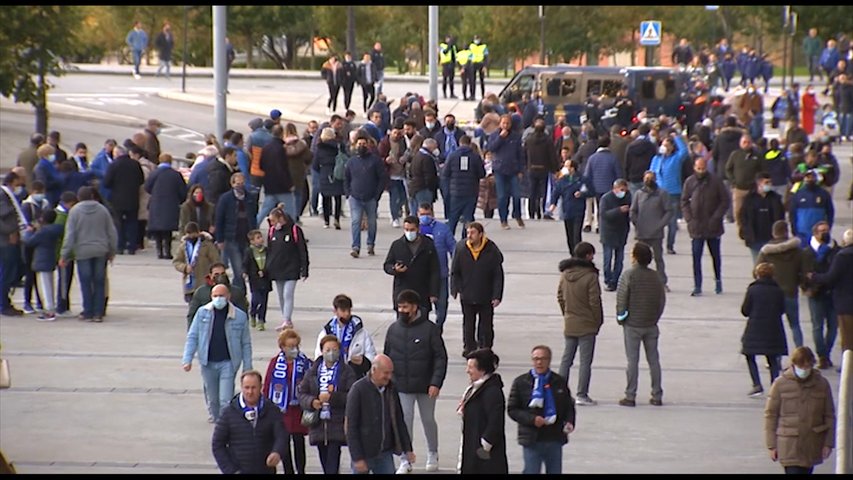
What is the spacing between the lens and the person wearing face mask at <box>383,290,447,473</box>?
1395 cm

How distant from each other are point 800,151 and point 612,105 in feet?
29.5

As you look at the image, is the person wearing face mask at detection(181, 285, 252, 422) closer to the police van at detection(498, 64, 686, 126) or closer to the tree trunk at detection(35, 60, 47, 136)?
the tree trunk at detection(35, 60, 47, 136)

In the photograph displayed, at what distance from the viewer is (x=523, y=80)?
131 feet

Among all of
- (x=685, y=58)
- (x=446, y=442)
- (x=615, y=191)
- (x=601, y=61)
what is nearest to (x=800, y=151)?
(x=615, y=191)

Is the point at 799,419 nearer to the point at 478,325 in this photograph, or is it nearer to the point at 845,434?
the point at 845,434

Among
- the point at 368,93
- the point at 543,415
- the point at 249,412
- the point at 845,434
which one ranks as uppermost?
the point at 368,93

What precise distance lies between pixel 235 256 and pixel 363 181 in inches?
133

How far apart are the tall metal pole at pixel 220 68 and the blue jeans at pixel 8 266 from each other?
28.8 ft

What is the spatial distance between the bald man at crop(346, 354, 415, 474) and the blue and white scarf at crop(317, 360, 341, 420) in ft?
1.59

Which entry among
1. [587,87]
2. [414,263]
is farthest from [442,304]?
[587,87]

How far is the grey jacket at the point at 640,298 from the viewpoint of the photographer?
632 inches

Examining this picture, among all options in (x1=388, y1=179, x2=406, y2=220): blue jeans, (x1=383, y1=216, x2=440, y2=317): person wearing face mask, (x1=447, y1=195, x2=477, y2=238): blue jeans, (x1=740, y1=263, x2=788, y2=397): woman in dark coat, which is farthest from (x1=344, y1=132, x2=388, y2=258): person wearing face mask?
(x1=740, y1=263, x2=788, y2=397): woman in dark coat

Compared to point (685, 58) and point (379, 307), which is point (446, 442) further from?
point (685, 58)

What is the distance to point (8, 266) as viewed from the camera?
19766 millimetres
